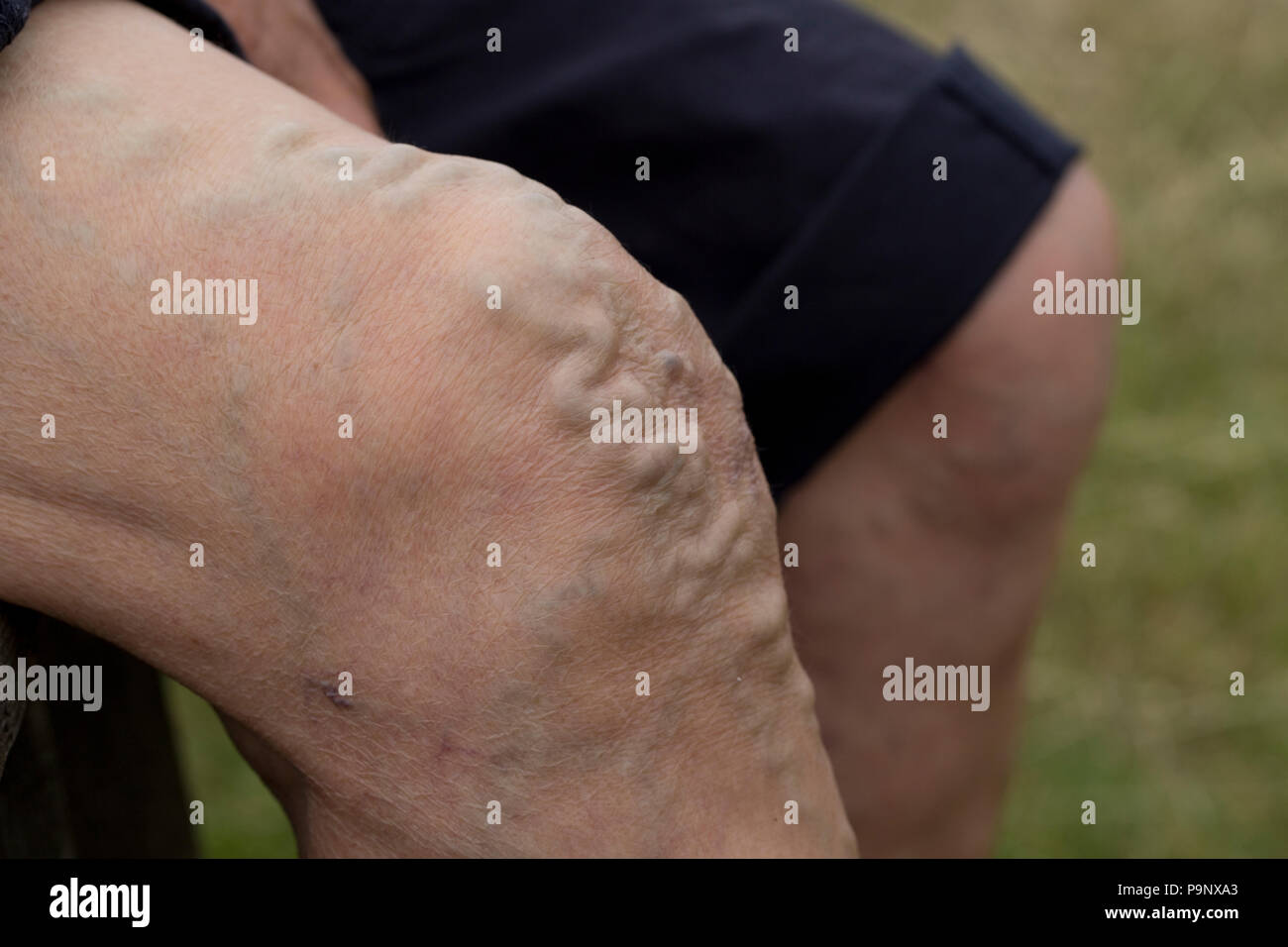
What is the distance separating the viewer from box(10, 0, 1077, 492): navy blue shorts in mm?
921

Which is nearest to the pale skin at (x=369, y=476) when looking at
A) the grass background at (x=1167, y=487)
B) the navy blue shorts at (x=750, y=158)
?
the navy blue shorts at (x=750, y=158)

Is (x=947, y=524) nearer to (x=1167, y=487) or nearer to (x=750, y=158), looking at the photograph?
(x=750, y=158)

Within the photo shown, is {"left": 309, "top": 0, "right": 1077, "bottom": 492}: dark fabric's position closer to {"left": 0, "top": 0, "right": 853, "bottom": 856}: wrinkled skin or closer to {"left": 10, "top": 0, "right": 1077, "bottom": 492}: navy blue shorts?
{"left": 10, "top": 0, "right": 1077, "bottom": 492}: navy blue shorts

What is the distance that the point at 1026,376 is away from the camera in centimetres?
99

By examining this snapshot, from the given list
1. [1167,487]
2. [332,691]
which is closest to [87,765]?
[332,691]

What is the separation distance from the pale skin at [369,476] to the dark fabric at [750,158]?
27cm

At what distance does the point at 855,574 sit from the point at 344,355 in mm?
531

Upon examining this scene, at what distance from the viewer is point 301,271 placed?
24.0 inches

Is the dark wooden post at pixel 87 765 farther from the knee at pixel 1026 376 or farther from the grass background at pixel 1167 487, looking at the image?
the knee at pixel 1026 376

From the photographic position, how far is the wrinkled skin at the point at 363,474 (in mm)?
602

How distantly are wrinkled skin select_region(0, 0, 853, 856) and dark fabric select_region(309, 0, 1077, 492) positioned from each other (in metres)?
0.28

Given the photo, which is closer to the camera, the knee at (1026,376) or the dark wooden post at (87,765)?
the dark wooden post at (87,765)

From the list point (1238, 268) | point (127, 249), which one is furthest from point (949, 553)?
point (1238, 268)
